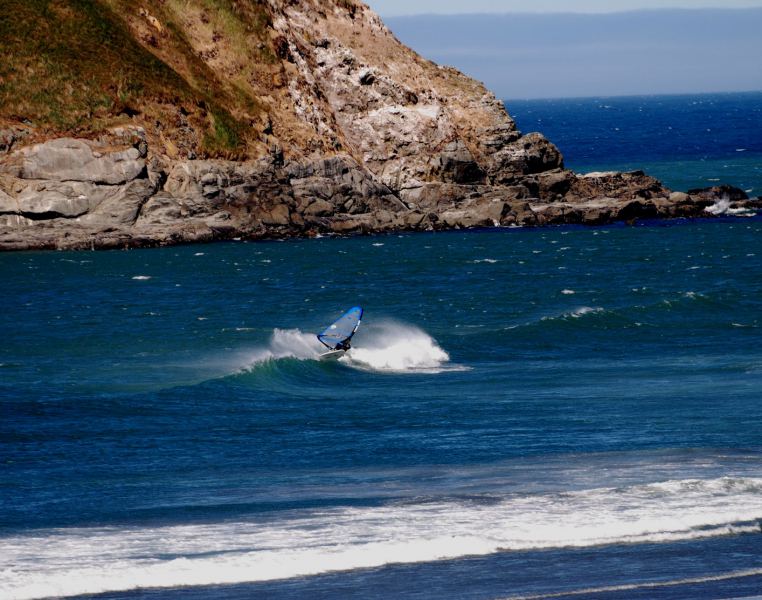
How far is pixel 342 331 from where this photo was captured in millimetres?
51531

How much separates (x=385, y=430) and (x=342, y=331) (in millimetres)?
16929

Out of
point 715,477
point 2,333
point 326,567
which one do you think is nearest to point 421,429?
point 715,477

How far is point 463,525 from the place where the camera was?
926 inches

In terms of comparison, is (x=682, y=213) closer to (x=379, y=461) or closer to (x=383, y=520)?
(x=379, y=461)

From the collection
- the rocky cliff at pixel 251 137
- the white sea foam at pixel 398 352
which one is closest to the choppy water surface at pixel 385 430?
the white sea foam at pixel 398 352

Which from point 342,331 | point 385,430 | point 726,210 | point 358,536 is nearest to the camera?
point 358,536

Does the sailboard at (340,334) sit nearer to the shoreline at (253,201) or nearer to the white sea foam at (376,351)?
the white sea foam at (376,351)

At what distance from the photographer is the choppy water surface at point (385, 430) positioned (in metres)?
21.4

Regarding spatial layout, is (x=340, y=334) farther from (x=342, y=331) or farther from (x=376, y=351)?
(x=376, y=351)

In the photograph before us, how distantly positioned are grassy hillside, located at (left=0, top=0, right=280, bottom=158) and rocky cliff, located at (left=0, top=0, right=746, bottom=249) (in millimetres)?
142

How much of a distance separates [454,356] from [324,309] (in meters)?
12.5

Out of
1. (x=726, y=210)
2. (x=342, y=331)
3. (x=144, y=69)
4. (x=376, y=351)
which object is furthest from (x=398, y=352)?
(x=726, y=210)

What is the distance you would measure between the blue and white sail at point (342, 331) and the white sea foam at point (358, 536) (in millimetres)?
23268

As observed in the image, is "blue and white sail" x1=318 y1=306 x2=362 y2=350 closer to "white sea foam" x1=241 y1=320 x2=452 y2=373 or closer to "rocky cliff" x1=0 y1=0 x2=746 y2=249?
"white sea foam" x1=241 y1=320 x2=452 y2=373
